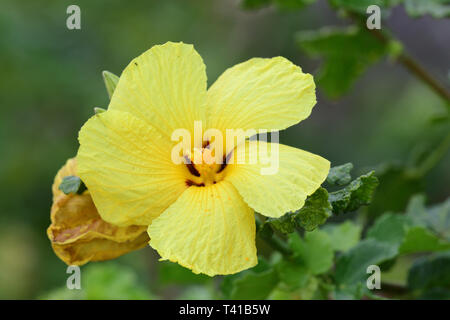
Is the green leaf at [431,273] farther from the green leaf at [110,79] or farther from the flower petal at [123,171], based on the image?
the green leaf at [110,79]

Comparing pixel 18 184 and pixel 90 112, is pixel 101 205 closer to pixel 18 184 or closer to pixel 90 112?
pixel 90 112

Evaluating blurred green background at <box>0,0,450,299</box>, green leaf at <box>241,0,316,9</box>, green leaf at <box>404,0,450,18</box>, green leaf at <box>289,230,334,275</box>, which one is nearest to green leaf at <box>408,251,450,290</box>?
green leaf at <box>289,230,334,275</box>

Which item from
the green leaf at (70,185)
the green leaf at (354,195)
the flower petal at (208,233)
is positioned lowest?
the flower petal at (208,233)

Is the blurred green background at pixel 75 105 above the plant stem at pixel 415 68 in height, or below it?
above

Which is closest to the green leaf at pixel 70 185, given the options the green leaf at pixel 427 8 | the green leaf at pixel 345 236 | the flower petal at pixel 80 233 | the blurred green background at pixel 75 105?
the flower petal at pixel 80 233

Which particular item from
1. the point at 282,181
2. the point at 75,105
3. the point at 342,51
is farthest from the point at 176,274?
the point at 75,105

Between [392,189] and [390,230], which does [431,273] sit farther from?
[392,189]
